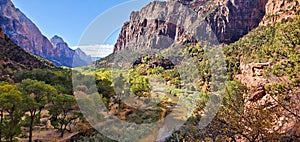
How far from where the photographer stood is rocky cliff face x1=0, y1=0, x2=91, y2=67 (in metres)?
89.1

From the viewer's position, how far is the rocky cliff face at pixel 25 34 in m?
89.1

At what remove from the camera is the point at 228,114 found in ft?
18.4

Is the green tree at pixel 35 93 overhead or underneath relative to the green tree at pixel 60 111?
overhead

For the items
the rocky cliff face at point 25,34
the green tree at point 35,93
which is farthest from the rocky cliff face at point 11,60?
the rocky cliff face at point 25,34

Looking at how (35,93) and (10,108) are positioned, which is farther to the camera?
(35,93)

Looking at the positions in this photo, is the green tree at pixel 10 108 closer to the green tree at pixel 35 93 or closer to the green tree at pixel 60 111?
the green tree at pixel 35 93

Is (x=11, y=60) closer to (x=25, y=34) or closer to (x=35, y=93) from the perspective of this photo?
(x=35, y=93)

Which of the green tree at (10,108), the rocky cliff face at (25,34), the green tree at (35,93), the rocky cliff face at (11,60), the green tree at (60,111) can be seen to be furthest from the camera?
the rocky cliff face at (25,34)

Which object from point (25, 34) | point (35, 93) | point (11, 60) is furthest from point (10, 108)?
point (25, 34)

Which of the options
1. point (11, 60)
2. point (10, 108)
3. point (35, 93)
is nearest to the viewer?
point (10, 108)

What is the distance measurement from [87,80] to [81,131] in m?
5.96

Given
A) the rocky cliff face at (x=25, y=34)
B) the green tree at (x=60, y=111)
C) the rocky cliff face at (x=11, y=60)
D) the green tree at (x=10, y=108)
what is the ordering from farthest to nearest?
1. the rocky cliff face at (x=25, y=34)
2. the rocky cliff face at (x=11, y=60)
3. the green tree at (x=60, y=111)
4. the green tree at (x=10, y=108)

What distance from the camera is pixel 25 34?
3947 inches

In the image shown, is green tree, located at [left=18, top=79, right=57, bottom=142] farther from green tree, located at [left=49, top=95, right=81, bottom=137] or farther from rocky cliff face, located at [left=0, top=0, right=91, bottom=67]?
rocky cliff face, located at [left=0, top=0, right=91, bottom=67]
